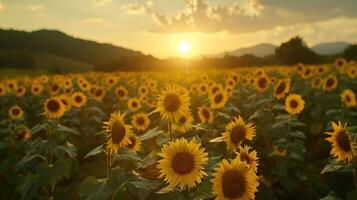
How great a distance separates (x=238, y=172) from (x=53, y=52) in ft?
287

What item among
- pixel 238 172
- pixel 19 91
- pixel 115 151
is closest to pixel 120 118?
pixel 115 151

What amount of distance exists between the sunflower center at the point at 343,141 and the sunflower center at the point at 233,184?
3.63 feet

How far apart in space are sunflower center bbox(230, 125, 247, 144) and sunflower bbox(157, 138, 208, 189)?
940 mm

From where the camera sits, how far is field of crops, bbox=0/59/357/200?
3330 mm

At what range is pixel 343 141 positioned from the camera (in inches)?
146

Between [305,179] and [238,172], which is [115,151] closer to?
[238,172]

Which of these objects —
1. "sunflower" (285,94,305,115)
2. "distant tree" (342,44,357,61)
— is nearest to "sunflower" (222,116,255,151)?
"sunflower" (285,94,305,115)

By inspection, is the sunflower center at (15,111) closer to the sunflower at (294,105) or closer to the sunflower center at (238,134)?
the sunflower at (294,105)

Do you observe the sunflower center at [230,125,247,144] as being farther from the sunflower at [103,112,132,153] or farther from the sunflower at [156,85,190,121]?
the sunflower at [103,112,132,153]

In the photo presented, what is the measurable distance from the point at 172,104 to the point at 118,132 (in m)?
0.71

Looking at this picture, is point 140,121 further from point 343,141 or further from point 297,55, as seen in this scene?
point 297,55

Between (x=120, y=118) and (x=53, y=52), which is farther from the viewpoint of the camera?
(x=53, y=52)

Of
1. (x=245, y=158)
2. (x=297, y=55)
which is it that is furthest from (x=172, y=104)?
(x=297, y=55)

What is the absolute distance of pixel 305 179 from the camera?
6.35 metres
